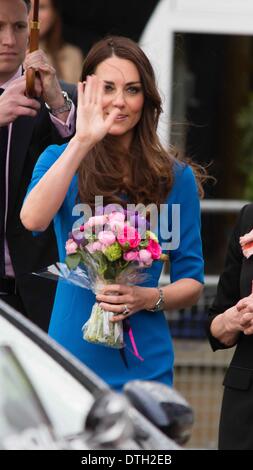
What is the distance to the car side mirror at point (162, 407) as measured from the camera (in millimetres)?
2797

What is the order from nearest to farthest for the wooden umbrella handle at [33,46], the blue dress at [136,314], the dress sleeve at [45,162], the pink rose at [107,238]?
the pink rose at [107,238]
the blue dress at [136,314]
the dress sleeve at [45,162]
the wooden umbrella handle at [33,46]

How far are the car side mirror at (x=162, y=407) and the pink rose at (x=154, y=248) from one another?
1118mm

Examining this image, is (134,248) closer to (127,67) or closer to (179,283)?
(179,283)

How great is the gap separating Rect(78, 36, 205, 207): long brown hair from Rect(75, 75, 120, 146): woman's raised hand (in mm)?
163

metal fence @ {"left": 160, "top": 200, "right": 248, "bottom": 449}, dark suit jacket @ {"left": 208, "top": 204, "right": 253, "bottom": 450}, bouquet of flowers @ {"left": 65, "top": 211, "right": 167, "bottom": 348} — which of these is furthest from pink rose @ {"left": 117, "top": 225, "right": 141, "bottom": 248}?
metal fence @ {"left": 160, "top": 200, "right": 248, "bottom": 449}

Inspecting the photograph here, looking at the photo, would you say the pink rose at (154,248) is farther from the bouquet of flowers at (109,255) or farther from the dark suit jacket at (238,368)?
the dark suit jacket at (238,368)

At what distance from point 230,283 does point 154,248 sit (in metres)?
0.49

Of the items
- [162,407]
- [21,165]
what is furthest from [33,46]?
[162,407]

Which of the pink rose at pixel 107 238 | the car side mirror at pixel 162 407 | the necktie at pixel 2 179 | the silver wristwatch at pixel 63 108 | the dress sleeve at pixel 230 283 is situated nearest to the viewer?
the car side mirror at pixel 162 407

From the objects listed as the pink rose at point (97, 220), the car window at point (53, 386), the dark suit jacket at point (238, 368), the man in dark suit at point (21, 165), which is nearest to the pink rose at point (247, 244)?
the dark suit jacket at point (238, 368)

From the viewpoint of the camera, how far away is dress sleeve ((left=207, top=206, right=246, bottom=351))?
4.36m

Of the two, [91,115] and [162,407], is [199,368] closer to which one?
[91,115]

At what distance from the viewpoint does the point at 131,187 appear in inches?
166
